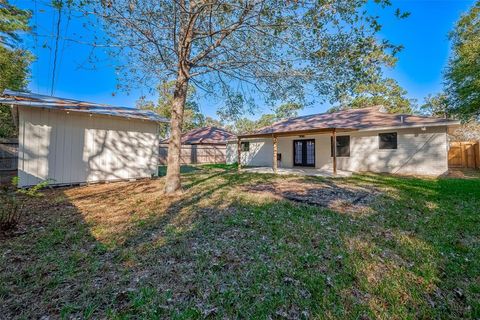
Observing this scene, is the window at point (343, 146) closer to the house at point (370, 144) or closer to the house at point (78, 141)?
the house at point (370, 144)

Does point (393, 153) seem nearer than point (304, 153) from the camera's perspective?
Yes

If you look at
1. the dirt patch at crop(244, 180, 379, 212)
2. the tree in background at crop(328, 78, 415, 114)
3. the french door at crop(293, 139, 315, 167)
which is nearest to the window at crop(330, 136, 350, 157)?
the french door at crop(293, 139, 315, 167)

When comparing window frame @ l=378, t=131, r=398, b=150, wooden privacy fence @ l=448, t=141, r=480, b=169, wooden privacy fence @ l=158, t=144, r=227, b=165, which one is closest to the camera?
window frame @ l=378, t=131, r=398, b=150

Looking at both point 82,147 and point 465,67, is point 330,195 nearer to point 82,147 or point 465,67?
point 82,147

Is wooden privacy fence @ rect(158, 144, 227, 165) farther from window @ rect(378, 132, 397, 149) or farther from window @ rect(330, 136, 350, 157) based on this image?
window @ rect(378, 132, 397, 149)

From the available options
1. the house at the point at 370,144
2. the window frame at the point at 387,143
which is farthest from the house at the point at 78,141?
the window frame at the point at 387,143

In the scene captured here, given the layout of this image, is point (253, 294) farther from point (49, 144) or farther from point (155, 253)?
point (49, 144)

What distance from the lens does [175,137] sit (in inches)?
251

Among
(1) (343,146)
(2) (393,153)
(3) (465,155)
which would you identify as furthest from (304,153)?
(3) (465,155)

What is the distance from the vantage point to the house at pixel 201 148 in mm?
22359

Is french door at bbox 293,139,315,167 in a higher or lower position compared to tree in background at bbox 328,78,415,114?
lower

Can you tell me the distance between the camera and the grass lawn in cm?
207

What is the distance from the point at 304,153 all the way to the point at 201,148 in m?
11.6

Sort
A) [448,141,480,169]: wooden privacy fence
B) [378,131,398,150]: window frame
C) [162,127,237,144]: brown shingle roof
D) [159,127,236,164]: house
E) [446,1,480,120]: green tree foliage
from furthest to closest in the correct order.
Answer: [162,127,237,144]: brown shingle roof
[159,127,236,164]: house
[448,141,480,169]: wooden privacy fence
[446,1,480,120]: green tree foliage
[378,131,398,150]: window frame
